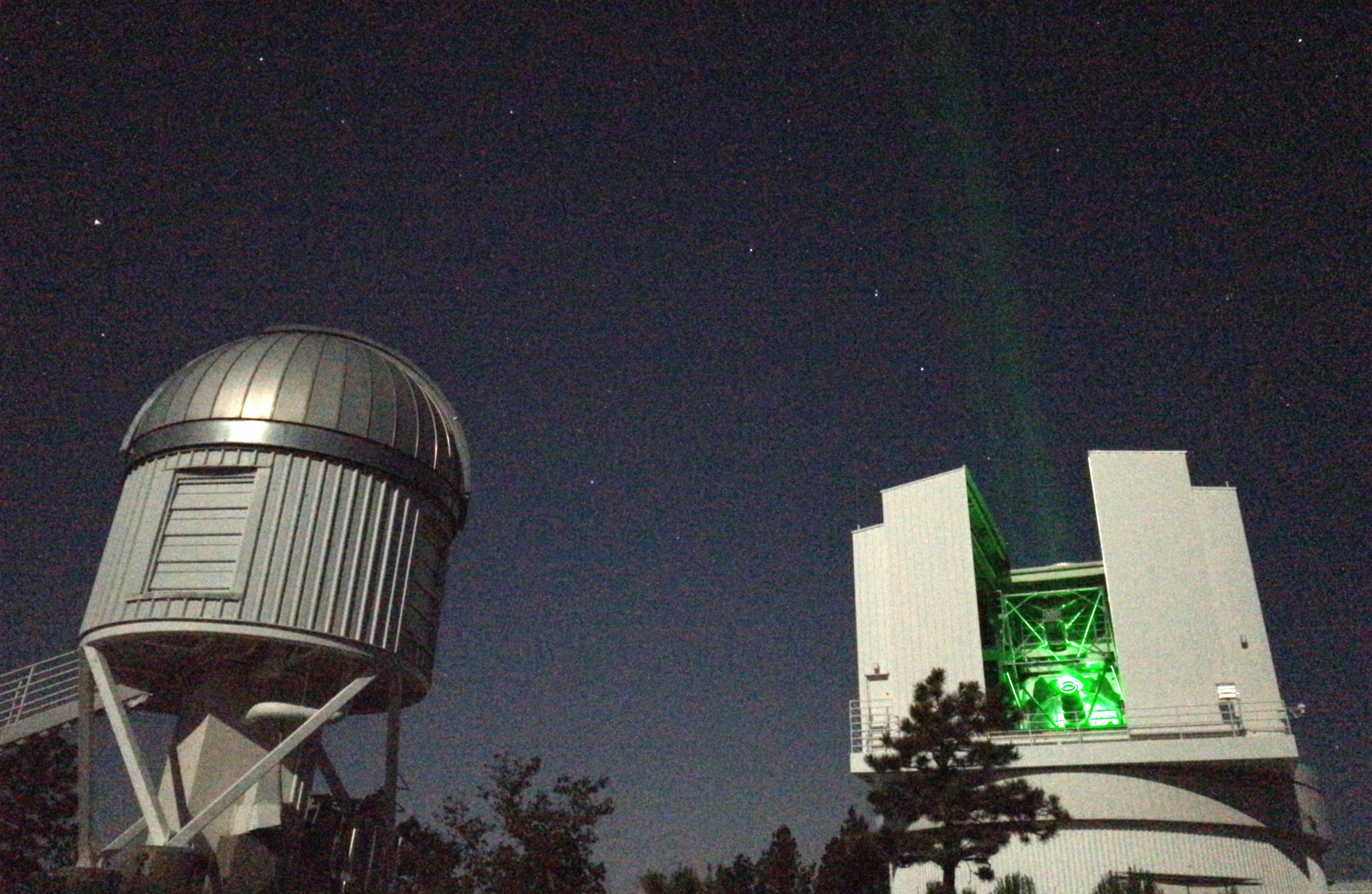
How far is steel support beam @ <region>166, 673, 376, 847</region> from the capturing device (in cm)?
1686

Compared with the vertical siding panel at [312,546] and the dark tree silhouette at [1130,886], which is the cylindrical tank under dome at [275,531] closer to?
the vertical siding panel at [312,546]

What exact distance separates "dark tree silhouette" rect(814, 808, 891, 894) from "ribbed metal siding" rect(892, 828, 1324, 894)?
3.88m

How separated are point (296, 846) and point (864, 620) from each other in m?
15.4

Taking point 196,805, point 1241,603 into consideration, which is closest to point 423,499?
point 196,805

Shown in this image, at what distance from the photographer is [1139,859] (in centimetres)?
2275

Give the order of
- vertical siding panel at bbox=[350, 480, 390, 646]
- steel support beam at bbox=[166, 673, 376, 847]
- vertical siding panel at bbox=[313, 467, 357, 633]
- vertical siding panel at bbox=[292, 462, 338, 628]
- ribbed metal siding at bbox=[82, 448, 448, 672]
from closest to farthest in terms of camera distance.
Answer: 1. steel support beam at bbox=[166, 673, 376, 847]
2. ribbed metal siding at bbox=[82, 448, 448, 672]
3. vertical siding panel at bbox=[292, 462, 338, 628]
4. vertical siding panel at bbox=[313, 467, 357, 633]
5. vertical siding panel at bbox=[350, 480, 390, 646]

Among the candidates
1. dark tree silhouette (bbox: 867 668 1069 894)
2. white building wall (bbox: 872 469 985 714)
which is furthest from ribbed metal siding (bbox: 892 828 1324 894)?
dark tree silhouette (bbox: 867 668 1069 894)

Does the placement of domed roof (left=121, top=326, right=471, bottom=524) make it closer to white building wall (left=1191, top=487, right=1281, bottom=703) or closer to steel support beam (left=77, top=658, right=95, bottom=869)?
steel support beam (left=77, top=658, right=95, bottom=869)

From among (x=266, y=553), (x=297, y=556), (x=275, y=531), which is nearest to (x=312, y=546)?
(x=297, y=556)

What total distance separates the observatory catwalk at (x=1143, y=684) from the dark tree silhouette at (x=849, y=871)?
190 inches

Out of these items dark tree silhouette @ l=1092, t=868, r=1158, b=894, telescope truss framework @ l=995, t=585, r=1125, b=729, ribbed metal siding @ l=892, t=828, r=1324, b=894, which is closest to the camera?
dark tree silhouette @ l=1092, t=868, r=1158, b=894

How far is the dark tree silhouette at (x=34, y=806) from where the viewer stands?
24172mm

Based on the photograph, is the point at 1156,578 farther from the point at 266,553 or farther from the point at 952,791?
the point at 266,553

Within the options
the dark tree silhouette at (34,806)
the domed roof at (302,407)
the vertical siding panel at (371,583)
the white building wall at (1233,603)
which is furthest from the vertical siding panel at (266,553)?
the white building wall at (1233,603)
